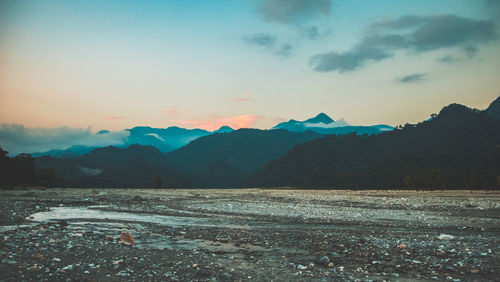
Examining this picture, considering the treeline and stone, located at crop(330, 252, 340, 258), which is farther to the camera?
the treeline

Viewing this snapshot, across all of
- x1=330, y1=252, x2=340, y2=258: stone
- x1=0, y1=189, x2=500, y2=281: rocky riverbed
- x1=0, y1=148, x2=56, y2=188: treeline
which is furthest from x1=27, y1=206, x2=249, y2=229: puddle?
x1=0, y1=148, x2=56, y2=188: treeline

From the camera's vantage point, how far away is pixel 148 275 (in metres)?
9.18

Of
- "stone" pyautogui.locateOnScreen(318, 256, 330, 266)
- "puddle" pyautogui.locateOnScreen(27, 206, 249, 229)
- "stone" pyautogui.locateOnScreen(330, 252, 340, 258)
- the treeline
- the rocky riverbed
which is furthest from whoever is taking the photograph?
the treeline

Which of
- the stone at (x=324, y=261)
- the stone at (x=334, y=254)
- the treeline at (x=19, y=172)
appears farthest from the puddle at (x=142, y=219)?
the treeline at (x=19, y=172)

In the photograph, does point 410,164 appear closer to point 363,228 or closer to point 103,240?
point 363,228

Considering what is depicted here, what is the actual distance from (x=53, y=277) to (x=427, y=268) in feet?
35.5

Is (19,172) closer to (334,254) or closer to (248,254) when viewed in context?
(248,254)

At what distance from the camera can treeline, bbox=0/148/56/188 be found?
7344cm

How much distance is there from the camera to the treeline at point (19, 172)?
7344 cm

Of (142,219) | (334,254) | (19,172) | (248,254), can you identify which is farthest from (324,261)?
(19,172)

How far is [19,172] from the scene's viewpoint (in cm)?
7794

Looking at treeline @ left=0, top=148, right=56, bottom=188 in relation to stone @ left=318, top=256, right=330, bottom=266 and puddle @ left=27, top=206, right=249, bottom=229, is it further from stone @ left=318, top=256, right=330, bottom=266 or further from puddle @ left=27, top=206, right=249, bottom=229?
stone @ left=318, top=256, right=330, bottom=266

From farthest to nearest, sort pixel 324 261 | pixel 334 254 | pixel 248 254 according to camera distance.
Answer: pixel 248 254, pixel 334 254, pixel 324 261

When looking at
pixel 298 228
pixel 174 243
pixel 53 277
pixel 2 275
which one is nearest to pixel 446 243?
pixel 298 228
